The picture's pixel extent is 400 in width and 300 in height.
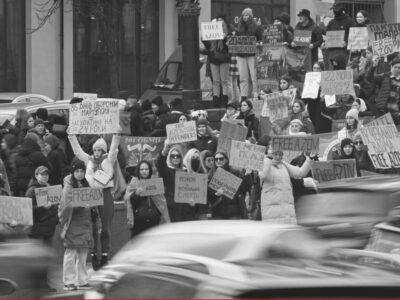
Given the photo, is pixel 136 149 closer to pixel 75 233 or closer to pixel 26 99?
pixel 75 233

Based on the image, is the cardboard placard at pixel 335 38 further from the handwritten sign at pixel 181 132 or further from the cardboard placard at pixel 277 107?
the handwritten sign at pixel 181 132

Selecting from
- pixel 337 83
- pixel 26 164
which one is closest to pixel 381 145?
pixel 337 83

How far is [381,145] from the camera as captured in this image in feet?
50.3

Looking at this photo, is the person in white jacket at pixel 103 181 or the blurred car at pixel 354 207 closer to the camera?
the blurred car at pixel 354 207

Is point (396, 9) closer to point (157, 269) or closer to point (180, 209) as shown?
point (180, 209)

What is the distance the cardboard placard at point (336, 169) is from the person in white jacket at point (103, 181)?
→ 252 cm

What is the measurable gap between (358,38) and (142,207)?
856cm

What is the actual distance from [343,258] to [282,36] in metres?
15.3

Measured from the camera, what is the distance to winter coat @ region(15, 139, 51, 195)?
1477 cm

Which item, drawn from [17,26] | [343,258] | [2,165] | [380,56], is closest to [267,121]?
[380,56]

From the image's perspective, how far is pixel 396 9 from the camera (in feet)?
125

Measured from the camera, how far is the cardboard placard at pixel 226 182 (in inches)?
554

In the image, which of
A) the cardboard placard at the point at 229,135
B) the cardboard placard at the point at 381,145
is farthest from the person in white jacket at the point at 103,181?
the cardboard placard at the point at 381,145

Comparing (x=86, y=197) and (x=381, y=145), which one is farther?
(x=381, y=145)
